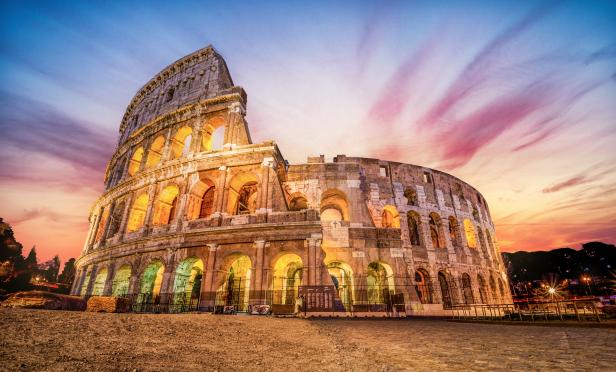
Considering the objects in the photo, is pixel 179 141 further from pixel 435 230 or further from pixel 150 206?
pixel 435 230

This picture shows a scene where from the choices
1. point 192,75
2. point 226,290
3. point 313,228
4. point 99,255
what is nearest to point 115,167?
point 99,255

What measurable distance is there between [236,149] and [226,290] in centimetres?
859

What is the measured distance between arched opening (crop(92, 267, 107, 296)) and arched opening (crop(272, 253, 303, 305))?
12.2 meters

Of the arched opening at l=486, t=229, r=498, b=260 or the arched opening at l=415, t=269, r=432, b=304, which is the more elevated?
the arched opening at l=486, t=229, r=498, b=260

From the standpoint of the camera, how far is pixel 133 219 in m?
18.0

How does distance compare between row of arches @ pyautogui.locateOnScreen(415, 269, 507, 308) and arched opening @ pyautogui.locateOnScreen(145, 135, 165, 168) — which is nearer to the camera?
row of arches @ pyautogui.locateOnScreen(415, 269, 507, 308)

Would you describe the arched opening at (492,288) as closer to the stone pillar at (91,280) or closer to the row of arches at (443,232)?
the row of arches at (443,232)

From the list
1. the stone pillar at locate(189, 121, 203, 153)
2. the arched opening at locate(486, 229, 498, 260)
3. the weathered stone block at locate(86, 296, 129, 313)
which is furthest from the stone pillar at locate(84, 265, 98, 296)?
the arched opening at locate(486, 229, 498, 260)

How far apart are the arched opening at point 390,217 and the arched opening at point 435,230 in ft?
10.9

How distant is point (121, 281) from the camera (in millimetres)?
16609

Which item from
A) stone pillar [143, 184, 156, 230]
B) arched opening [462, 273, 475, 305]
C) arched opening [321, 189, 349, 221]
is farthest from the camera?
arched opening [462, 273, 475, 305]

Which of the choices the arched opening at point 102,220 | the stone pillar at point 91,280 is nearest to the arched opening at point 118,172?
the arched opening at point 102,220

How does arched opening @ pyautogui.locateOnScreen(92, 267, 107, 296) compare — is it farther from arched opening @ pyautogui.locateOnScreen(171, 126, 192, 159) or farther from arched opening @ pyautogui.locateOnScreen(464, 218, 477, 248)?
arched opening @ pyautogui.locateOnScreen(464, 218, 477, 248)

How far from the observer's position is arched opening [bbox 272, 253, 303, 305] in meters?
14.2
